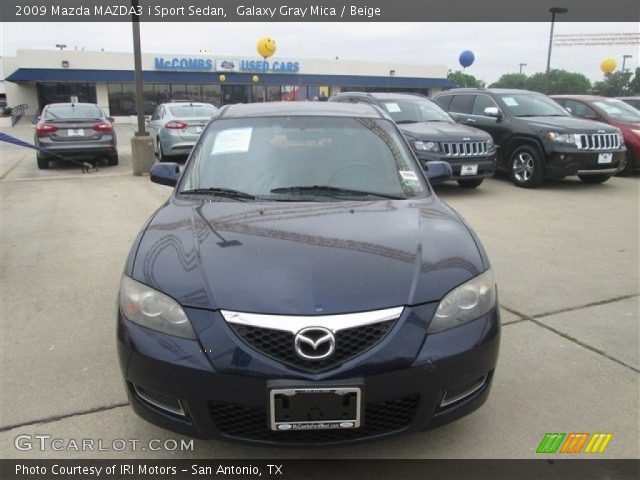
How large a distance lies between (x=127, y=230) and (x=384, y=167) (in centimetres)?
408

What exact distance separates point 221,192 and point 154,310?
113 centimetres

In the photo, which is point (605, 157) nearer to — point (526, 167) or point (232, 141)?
point (526, 167)

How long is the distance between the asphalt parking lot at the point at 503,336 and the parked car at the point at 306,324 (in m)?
0.31

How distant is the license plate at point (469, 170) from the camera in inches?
340

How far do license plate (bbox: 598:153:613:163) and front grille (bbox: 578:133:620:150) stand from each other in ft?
0.35

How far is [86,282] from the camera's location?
15.1 feet

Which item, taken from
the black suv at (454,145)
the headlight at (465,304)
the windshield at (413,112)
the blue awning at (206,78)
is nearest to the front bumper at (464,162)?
the black suv at (454,145)

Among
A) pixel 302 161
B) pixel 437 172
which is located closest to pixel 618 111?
pixel 437 172

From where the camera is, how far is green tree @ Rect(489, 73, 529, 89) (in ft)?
339

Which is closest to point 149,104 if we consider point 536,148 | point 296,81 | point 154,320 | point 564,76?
point 296,81

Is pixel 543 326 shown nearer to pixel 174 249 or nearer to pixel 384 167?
pixel 384 167

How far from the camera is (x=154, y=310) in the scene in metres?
2.21

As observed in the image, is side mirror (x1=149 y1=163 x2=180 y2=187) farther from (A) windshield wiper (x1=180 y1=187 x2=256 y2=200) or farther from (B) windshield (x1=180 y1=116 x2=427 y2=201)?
(A) windshield wiper (x1=180 y1=187 x2=256 y2=200)

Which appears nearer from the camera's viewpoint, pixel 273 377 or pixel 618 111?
pixel 273 377
